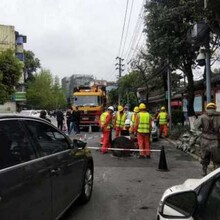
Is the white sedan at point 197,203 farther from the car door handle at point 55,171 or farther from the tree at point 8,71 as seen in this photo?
the tree at point 8,71

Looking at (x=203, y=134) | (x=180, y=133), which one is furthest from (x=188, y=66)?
(x=203, y=134)

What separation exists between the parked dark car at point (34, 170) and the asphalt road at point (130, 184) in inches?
26.8

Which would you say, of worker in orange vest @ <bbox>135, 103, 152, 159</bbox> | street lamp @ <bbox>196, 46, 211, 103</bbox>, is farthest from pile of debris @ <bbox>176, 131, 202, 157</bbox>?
worker in orange vest @ <bbox>135, 103, 152, 159</bbox>

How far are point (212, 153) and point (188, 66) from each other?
13.8 meters

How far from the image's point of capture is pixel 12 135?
446 centimetres

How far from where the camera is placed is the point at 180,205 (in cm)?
293

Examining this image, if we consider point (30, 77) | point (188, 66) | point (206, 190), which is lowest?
point (206, 190)

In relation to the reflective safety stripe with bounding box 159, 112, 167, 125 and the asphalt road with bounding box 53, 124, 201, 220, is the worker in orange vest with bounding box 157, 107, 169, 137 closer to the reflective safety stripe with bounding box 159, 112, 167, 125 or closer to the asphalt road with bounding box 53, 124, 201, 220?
the reflective safety stripe with bounding box 159, 112, 167, 125

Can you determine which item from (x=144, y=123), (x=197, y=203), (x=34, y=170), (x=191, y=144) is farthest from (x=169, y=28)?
(x=197, y=203)

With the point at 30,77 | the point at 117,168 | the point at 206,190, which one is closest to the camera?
the point at 206,190

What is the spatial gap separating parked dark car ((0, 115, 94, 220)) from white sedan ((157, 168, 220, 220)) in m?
1.59

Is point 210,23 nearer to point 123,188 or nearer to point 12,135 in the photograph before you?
point 123,188

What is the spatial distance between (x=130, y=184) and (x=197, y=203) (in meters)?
6.51

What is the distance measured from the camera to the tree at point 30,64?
9938 cm
